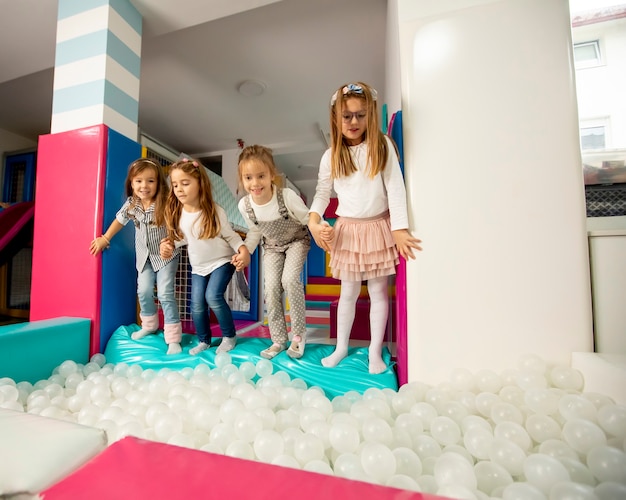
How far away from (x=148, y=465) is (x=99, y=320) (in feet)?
4.15

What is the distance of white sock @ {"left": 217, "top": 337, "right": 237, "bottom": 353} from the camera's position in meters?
1.33

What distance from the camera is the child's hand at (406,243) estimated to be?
101 centimetres

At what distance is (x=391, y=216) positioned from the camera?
3.47ft

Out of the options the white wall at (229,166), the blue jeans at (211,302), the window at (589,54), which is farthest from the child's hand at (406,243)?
the white wall at (229,166)

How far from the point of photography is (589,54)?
223 centimetres

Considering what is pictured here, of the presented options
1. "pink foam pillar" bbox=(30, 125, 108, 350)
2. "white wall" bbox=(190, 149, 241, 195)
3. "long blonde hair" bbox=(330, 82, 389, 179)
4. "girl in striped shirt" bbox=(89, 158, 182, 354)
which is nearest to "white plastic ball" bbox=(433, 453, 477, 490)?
"long blonde hair" bbox=(330, 82, 389, 179)

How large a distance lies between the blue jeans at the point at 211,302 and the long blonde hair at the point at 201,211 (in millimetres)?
176

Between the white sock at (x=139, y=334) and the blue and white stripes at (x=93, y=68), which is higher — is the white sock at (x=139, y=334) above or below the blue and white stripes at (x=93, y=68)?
below

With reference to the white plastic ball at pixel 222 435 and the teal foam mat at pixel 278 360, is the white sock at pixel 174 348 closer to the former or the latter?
the teal foam mat at pixel 278 360

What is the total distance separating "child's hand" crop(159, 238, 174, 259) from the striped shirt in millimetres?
68

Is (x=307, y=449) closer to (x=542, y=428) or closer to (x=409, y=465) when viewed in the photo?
(x=409, y=465)

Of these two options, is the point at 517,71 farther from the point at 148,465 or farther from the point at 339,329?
the point at 148,465

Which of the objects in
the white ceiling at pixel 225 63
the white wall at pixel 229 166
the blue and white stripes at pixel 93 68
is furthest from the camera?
the white wall at pixel 229 166

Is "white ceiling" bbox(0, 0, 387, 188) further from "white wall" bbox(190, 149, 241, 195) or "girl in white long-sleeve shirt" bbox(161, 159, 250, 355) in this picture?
"girl in white long-sleeve shirt" bbox(161, 159, 250, 355)
